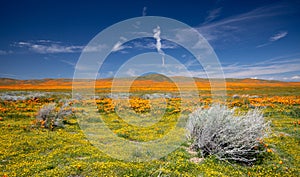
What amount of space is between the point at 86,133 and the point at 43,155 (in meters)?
5.13

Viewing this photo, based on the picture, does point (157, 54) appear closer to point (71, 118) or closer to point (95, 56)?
point (95, 56)

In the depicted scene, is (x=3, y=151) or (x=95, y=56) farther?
(x=95, y=56)

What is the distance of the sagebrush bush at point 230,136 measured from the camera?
9453mm

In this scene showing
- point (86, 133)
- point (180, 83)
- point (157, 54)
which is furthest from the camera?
point (180, 83)

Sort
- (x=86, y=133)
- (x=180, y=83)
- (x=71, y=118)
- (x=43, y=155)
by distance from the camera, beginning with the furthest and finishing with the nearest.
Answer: (x=180, y=83) < (x=71, y=118) < (x=86, y=133) < (x=43, y=155)

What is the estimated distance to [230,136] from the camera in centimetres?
978

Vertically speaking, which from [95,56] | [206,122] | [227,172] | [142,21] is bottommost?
[227,172]

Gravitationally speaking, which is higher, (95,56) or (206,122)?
(95,56)

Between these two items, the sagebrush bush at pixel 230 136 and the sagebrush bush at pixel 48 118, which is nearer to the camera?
the sagebrush bush at pixel 230 136

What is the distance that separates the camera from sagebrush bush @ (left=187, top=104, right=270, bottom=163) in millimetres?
9453

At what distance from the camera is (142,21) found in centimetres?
→ 1578

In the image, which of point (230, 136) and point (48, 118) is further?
point (48, 118)

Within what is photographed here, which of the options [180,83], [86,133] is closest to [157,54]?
[86,133]

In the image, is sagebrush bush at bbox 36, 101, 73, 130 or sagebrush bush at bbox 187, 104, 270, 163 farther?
sagebrush bush at bbox 36, 101, 73, 130
